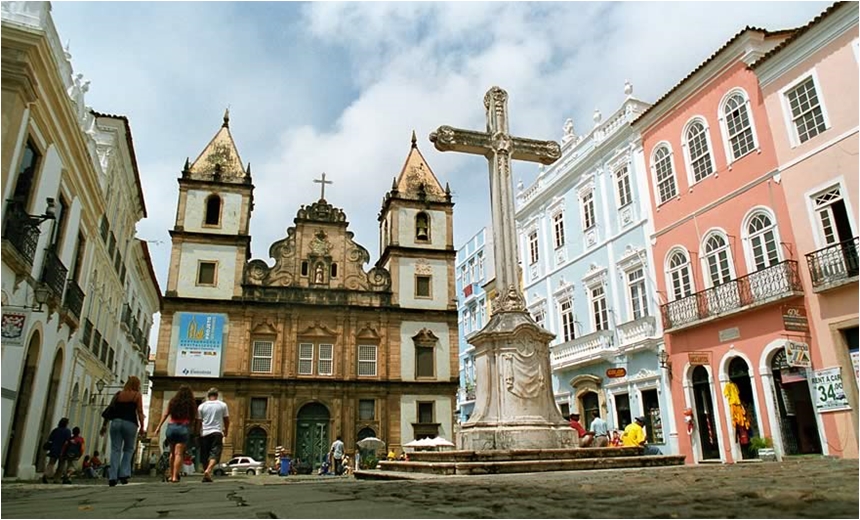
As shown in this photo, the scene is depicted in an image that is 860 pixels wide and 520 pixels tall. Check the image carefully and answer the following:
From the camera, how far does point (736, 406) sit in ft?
48.1

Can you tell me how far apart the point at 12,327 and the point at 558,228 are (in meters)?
17.6

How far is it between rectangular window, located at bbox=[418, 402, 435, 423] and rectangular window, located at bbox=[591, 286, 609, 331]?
547 inches

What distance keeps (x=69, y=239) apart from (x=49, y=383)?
3433mm

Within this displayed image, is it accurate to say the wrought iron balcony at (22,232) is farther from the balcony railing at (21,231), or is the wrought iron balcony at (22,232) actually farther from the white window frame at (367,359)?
the white window frame at (367,359)

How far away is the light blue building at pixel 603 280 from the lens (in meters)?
17.9

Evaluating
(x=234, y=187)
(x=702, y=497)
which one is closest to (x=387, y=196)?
(x=234, y=187)

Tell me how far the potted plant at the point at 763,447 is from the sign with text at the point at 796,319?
262 centimetres

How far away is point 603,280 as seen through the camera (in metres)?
19.9

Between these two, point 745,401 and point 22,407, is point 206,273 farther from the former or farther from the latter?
point 745,401

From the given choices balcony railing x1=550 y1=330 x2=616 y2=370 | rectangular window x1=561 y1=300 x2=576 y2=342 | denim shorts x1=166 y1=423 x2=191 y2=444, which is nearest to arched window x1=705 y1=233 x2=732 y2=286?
balcony railing x1=550 y1=330 x2=616 y2=370

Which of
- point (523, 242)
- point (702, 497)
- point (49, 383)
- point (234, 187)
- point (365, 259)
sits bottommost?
point (702, 497)

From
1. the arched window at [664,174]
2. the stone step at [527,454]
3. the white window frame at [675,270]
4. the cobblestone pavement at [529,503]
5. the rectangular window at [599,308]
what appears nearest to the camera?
the cobblestone pavement at [529,503]

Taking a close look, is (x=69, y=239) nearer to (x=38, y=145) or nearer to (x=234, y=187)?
(x=38, y=145)

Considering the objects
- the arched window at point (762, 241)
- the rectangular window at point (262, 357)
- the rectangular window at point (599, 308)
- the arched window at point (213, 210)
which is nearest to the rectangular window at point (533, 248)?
the rectangular window at point (599, 308)
